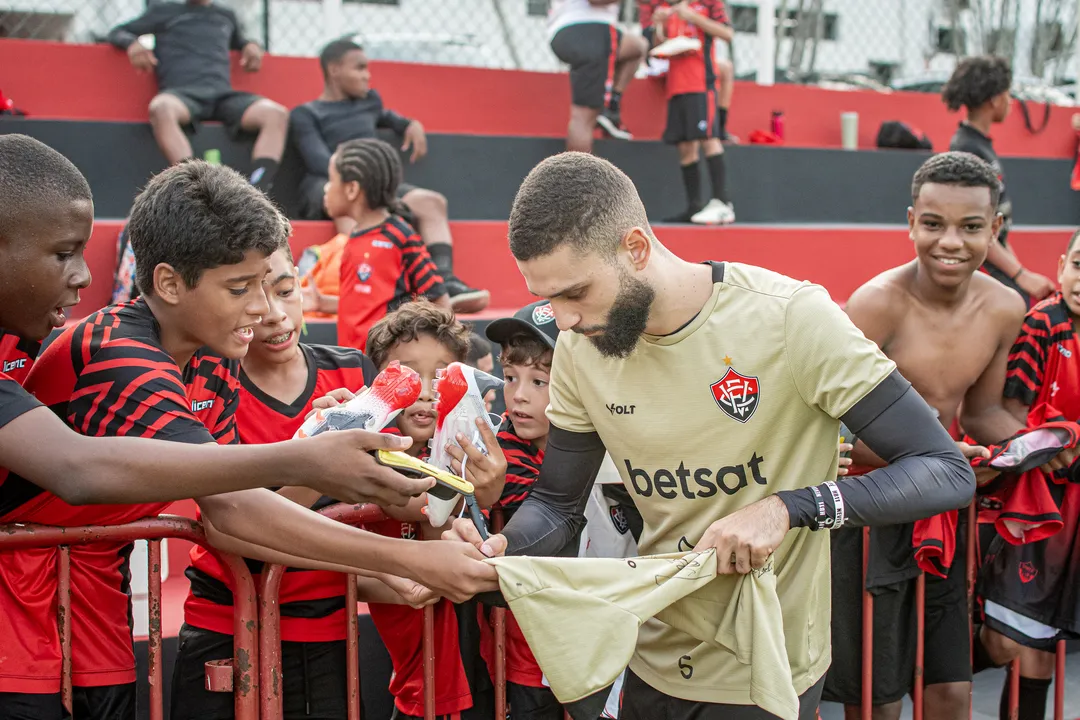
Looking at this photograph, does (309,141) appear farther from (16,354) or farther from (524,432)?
(16,354)

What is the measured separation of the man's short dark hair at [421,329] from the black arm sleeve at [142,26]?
477 centimetres

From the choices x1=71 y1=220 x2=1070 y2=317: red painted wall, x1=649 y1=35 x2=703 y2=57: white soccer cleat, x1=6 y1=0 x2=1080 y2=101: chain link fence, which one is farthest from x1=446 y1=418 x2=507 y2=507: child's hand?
x1=6 y1=0 x2=1080 y2=101: chain link fence

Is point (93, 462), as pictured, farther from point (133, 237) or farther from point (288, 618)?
point (288, 618)

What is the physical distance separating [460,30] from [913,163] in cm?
424

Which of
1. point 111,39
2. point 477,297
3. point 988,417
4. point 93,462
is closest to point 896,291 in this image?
point 988,417

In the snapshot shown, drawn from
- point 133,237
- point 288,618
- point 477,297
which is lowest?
point 477,297

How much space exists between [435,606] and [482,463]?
1.68ft

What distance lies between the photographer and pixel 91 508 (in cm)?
219

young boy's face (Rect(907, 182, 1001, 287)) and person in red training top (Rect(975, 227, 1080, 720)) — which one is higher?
young boy's face (Rect(907, 182, 1001, 287))

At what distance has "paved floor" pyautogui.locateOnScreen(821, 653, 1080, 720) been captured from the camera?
4.09 m

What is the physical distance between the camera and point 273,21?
8.48 m

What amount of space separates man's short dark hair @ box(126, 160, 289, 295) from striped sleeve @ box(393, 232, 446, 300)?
284 cm

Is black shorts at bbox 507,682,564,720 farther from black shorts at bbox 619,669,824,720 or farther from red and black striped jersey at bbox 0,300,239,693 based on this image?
red and black striped jersey at bbox 0,300,239,693

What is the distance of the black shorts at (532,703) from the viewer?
285 centimetres
